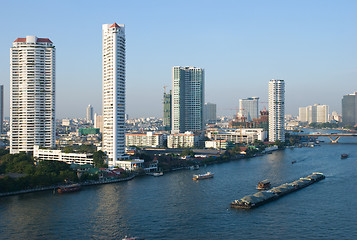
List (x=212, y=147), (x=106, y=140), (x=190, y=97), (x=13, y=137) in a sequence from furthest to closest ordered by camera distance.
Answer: (x=190, y=97) < (x=212, y=147) < (x=13, y=137) < (x=106, y=140)

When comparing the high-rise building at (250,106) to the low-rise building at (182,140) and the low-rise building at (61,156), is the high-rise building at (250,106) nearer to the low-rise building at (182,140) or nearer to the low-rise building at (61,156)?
the low-rise building at (182,140)

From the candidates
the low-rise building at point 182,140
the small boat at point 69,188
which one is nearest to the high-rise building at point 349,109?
the low-rise building at point 182,140

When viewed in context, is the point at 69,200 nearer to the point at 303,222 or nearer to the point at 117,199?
the point at 117,199

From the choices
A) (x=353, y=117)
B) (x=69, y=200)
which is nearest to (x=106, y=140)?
(x=69, y=200)

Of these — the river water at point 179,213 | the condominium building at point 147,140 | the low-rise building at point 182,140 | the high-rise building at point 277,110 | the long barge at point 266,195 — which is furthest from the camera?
the high-rise building at point 277,110

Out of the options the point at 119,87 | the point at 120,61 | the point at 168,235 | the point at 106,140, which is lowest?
the point at 168,235

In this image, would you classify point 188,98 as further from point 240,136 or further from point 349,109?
point 349,109

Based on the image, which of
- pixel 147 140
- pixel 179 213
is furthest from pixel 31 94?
pixel 179 213
